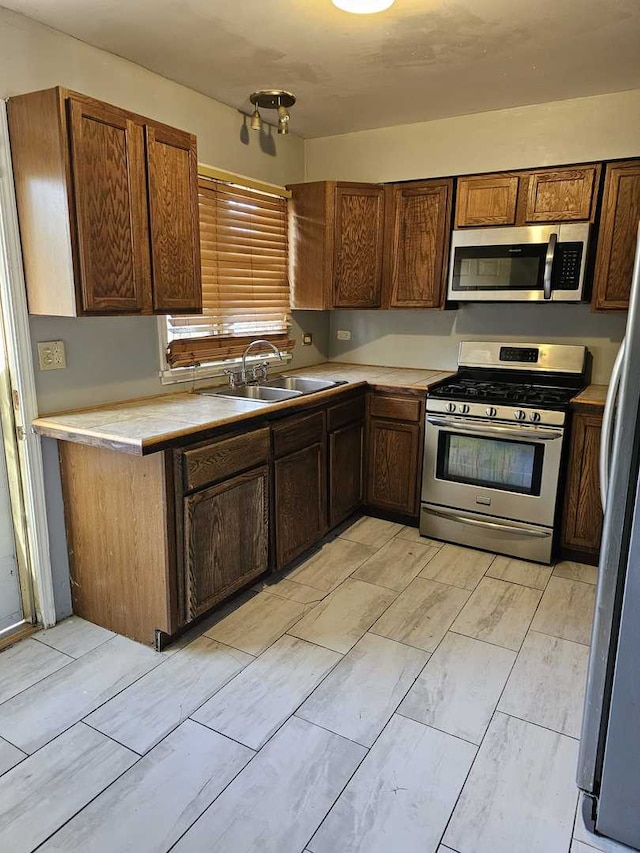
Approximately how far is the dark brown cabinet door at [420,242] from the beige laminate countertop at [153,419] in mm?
678

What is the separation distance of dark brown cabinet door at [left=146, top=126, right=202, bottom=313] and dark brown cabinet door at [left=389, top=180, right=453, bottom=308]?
1.51 m

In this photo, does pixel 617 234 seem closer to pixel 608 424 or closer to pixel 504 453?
pixel 504 453

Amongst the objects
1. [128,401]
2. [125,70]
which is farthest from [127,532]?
[125,70]

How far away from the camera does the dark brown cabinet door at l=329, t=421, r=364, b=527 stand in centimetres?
326

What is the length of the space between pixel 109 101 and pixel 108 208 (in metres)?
0.69

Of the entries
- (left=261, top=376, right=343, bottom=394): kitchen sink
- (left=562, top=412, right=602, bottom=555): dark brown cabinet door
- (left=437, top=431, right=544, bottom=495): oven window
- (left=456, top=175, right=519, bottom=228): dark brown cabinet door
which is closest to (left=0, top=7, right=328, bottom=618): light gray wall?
(left=261, top=376, right=343, bottom=394): kitchen sink

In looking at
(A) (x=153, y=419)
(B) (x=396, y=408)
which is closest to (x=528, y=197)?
(B) (x=396, y=408)

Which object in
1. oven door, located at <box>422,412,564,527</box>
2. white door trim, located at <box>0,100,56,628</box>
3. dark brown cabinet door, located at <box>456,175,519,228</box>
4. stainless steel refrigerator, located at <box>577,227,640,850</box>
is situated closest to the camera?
stainless steel refrigerator, located at <box>577,227,640,850</box>

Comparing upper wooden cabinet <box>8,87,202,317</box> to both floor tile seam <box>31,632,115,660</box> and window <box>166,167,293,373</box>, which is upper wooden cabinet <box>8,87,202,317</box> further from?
floor tile seam <box>31,632,115,660</box>

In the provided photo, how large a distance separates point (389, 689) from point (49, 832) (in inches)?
45.3

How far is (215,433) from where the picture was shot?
2330 mm

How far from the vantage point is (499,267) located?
10.7ft

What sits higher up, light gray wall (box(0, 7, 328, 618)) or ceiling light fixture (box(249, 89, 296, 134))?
ceiling light fixture (box(249, 89, 296, 134))

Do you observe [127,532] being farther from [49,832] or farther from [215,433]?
[49,832]
